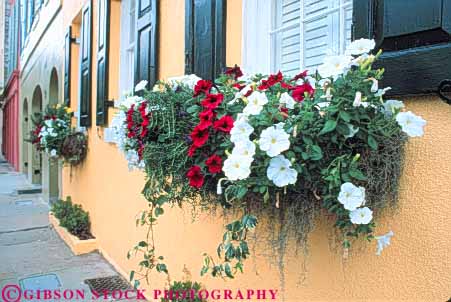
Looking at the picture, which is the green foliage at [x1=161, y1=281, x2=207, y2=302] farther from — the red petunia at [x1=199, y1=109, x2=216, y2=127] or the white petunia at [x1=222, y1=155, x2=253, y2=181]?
the white petunia at [x1=222, y1=155, x2=253, y2=181]

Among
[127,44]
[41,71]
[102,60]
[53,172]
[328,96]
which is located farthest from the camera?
[41,71]

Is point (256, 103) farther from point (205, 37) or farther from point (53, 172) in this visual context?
point (53, 172)

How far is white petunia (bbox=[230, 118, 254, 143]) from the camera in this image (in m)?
1.43

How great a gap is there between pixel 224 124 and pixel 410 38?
27.7 inches

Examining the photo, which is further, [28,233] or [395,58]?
[28,233]

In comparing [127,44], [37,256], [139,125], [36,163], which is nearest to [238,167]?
[139,125]

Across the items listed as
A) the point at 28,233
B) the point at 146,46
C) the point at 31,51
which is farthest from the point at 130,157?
the point at 31,51

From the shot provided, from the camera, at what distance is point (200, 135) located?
1.67 m

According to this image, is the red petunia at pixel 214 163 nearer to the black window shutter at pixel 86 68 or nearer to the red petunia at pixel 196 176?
the red petunia at pixel 196 176

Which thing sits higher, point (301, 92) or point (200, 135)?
point (301, 92)

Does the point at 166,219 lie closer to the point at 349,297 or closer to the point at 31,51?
the point at 349,297

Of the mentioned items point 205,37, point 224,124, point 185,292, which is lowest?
point 185,292

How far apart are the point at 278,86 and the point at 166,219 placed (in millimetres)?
1920

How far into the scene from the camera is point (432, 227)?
4.73 ft
